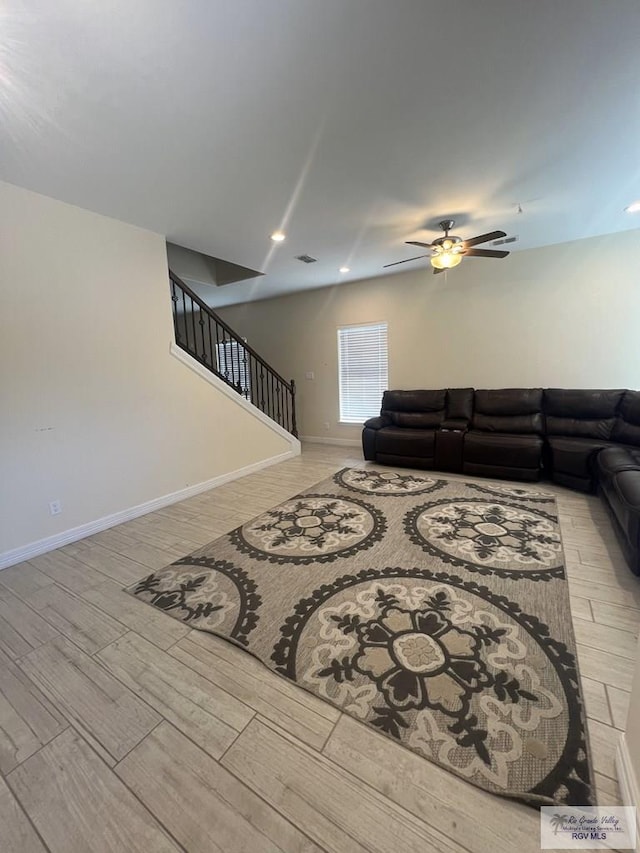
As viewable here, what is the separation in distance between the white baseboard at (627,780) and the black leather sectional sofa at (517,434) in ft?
6.53

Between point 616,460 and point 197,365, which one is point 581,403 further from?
point 197,365

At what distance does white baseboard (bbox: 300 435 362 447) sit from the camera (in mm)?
5980

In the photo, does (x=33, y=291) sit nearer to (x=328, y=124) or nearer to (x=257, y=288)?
(x=328, y=124)

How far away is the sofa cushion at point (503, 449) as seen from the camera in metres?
3.81

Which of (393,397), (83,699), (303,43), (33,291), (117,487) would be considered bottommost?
(83,699)

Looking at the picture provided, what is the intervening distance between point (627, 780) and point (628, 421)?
12.2ft

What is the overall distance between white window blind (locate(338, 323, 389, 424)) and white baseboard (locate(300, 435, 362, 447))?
0.35 meters

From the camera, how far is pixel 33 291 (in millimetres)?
2557

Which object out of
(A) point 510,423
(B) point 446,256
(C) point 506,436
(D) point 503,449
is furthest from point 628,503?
(B) point 446,256

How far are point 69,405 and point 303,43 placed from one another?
2.89 meters

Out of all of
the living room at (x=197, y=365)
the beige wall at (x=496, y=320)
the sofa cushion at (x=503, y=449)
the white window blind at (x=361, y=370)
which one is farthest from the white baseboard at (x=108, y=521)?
the sofa cushion at (x=503, y=449)

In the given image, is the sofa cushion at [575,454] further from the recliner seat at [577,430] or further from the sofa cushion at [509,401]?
the sofa cushion at [509,401]

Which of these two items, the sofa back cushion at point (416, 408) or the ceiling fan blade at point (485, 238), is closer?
the ceiling fan blade at point (485, 238)

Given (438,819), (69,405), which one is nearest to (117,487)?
(69,405)
